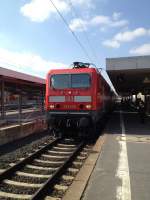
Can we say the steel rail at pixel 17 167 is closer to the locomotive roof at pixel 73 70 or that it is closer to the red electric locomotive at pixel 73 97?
the red electric locomotive at pixel 73 97

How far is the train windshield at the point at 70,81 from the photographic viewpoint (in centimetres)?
1410

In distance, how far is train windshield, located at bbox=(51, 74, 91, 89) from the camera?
14102 mm

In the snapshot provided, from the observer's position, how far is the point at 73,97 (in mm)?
14016

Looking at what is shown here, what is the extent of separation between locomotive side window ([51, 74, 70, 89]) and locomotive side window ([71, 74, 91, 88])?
26 cm

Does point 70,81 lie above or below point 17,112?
above

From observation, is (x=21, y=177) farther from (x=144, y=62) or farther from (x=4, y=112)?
(x=144, y=62)

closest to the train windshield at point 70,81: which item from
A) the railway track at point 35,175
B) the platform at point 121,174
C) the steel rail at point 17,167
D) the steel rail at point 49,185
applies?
the platform at point 121,174

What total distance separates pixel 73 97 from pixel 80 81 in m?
0.74

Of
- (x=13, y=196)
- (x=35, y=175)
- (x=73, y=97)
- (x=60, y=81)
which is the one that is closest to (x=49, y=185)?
(x=13, y=196)

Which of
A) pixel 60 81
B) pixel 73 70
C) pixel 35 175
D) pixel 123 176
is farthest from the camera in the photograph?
pixel 60 81

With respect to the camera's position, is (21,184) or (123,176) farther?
(123,176)

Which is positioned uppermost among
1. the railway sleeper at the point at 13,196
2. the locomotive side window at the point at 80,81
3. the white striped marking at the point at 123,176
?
the locomotive side window at the point at 80,81

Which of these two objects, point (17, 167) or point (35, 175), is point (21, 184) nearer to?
point (35, 175)

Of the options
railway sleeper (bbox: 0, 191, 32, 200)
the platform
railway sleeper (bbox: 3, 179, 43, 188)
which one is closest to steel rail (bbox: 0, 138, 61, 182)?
railway sleeper (bbox: 3, 179, 43, 188)
